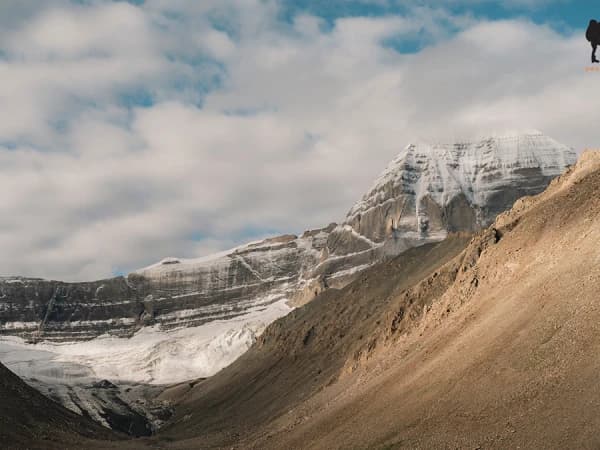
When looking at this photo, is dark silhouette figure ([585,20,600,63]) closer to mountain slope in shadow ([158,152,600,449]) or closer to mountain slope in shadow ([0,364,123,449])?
mountain slope in shadow ([158,152,600,449])

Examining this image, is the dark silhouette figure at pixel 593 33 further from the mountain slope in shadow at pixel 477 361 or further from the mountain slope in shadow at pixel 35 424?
the mountain slope in shadow at pixel 35 424

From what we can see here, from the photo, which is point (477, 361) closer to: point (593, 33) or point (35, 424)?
point (593, 33)

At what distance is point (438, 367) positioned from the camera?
61781 millimetres

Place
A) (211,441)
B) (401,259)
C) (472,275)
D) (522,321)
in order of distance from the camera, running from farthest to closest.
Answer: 1. (401,259)
2. (211,441)
3. (472,275)
4. (522,321)

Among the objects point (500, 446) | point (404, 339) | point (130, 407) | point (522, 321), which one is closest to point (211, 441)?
point (404, 339)

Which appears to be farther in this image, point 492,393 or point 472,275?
point 472,275

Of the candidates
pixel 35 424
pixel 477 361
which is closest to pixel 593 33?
pixel 477 361

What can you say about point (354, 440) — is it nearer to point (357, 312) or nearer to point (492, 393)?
point (492, 393)

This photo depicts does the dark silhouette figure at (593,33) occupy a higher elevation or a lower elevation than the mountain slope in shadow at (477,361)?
higher

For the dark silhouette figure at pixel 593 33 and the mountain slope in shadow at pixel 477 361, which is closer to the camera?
the dark silhouette figure at pixel 593 33

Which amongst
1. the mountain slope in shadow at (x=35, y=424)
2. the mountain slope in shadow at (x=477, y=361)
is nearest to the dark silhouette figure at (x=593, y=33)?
the mountain slope in shadow at (x=477, y=361)

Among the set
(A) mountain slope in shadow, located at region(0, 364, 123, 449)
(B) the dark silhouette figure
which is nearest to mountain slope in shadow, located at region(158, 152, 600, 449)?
(A) mountain slope in shadow, located at region(0, 364, 123, 449)

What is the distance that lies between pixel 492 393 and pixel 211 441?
2194 inches

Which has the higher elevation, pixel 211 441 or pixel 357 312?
pixel 357 312
